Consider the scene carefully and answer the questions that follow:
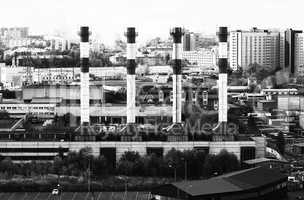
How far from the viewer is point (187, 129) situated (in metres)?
13.9

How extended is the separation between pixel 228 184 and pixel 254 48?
23.5 meters

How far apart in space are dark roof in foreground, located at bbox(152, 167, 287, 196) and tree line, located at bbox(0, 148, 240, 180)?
141 cm

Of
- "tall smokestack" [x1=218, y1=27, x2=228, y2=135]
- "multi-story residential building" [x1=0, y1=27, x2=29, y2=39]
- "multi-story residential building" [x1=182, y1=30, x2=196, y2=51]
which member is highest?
"multi-story residential building" [x1=0, y1=27, x2=29, y2=39]

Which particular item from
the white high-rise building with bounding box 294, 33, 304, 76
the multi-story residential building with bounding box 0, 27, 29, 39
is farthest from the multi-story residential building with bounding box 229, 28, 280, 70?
the multi-story residential building with bounding box 0, 27, 29, 39

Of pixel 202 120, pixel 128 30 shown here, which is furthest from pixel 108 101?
pixel 128 30

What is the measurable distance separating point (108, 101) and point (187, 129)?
5.75 m

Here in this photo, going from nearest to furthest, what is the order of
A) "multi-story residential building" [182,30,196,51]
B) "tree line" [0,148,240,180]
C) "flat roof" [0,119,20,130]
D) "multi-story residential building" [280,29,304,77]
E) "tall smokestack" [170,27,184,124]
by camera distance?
1. "tree line" [0,148,240,180]
2. "tall smokestack" [170,27,184,124]
3. "flat roof" [0,119,20,130]
4. "multi-story residential building" [280,29,304,77]
5. "multi-story residential building" [182,30,196,51]

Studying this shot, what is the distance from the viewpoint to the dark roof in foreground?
9.73 m

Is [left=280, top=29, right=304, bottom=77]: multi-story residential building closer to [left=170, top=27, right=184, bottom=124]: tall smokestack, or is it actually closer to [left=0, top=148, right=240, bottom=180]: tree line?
[left=170, top=27, right=184, bottom=124]: tall smokestack

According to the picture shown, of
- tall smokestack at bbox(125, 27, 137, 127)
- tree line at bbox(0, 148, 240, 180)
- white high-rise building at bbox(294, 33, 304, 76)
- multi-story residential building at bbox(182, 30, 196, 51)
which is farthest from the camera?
multi-story residential building at bbox(182, 30, 196, 51)

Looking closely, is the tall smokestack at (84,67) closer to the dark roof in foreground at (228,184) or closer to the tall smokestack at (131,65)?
the tall smokestack at (131,65)

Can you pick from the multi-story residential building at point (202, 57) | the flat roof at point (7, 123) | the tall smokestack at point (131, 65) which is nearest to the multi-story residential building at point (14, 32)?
the multi-story residential building at point (202, 57)

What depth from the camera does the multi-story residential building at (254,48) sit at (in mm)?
32156

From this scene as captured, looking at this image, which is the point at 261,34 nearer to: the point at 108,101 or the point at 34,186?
the point at 108,101
